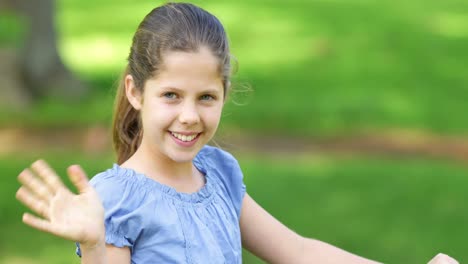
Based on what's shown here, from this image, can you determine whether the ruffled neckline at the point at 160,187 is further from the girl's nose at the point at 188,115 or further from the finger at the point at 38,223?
the finger at the point at 38,223

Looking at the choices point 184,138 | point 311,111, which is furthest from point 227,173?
point 311,111

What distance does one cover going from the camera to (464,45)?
1516 centimetres

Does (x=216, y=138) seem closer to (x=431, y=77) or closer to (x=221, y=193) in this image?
(x=221, y=193)

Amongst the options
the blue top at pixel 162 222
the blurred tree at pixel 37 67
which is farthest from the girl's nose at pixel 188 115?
the blurred tree at pixel 37 67

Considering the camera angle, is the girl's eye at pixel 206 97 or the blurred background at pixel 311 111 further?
the blurred background at pixel 311 111

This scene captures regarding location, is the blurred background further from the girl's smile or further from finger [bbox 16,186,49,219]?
finger [bbox 16,186,49,219]

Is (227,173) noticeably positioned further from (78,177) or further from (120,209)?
(78,177)

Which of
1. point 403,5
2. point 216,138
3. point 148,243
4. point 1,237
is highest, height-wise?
point 403,5

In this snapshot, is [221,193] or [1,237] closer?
[221,193]

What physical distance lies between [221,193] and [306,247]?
39 cm

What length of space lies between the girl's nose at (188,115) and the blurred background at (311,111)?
610mm

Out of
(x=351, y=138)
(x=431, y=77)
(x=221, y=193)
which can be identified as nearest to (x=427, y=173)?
(x=351, y=138)

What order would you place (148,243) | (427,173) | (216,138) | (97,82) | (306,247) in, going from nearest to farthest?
(148,243), (306,247), (216,138), (427,173), (97,82)

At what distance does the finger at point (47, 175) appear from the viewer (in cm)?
248
